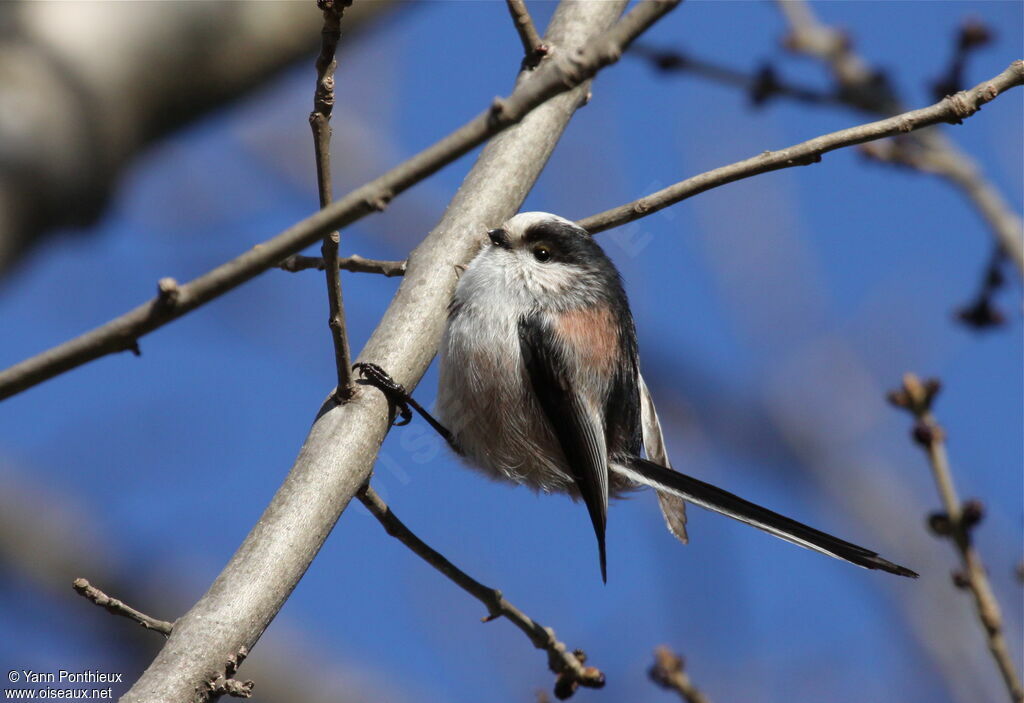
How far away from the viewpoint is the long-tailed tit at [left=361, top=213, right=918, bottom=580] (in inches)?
86.9

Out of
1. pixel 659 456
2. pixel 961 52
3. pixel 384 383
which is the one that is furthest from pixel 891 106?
pixel 384 383

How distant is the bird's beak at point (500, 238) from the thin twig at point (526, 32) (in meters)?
0.35

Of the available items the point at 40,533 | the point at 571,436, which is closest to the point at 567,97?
the point at 571,436

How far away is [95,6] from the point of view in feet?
9.07

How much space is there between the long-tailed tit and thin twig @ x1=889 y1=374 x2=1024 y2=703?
528 millimetres

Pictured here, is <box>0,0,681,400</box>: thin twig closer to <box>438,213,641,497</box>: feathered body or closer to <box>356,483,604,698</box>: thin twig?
<box>356,483,604,698</box>: thin twig

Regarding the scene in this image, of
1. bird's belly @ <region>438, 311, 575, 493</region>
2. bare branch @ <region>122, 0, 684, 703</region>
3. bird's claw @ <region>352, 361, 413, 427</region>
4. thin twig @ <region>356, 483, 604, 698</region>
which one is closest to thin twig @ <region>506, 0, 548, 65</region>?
bare branch @ <region>122, 0, 684, 703</region>

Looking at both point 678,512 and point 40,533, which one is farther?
point 40,533

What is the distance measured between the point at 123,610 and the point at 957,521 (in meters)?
1.24

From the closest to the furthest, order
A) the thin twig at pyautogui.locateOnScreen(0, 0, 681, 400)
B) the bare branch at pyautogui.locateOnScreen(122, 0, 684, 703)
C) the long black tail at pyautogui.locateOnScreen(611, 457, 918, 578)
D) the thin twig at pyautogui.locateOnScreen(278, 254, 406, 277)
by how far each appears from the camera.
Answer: the thin twig at pyautogui.locateOnScreen(0, 0, 681, 400) < the bare branch at pyautogui.locateOnScreen(122, 0, 684, 703) < the long black tail at pyautogui.locateOnScreen(611, 457, 918, 578) < the thin twig at pyautogui.locateOnScreen(278, 254, 406, 277)

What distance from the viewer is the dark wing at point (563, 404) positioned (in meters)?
2.23

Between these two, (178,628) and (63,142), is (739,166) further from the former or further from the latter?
(63,142)

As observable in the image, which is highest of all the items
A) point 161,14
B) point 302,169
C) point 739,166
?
point 302,169

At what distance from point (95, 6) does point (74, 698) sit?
1775 mm
